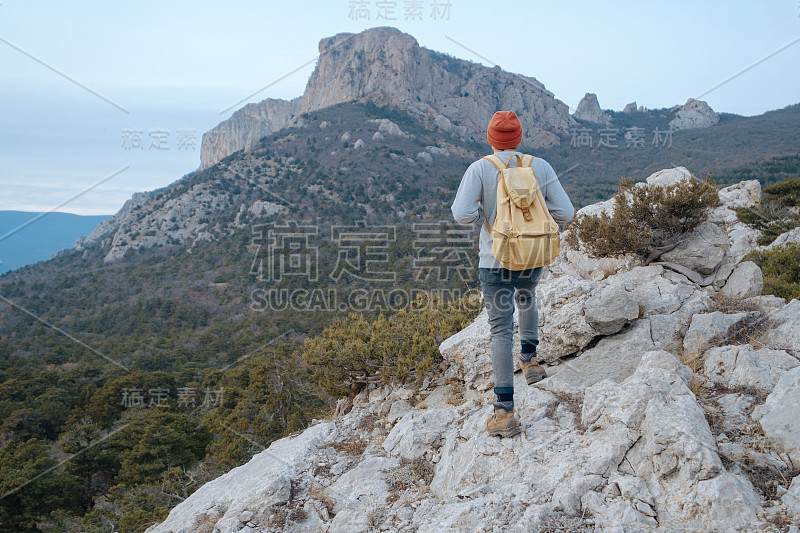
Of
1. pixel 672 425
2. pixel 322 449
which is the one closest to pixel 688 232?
pixel 672 425

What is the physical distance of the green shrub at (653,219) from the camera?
518 cm

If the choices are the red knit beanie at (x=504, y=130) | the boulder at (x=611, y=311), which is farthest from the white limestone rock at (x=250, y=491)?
the red knit beanie at (x=504, y=130)

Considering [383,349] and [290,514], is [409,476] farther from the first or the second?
[383,349]

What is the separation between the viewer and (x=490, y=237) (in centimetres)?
265

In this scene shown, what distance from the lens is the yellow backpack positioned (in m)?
2.49

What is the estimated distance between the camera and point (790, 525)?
1.80m

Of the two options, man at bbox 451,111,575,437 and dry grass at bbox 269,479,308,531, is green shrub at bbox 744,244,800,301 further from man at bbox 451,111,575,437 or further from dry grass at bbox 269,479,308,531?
dry grass at bbox 269,479,308,531

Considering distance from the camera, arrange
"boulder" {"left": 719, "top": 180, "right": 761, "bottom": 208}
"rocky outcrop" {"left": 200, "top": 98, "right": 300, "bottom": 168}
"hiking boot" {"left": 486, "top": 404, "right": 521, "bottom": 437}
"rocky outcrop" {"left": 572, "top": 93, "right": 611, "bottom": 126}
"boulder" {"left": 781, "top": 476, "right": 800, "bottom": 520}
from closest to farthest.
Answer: "boulder" {"left": 781, "top": 476, "right": 800, "bottom": 520} < "hiking boot" {"left": 486, "top": 404, "right": 521, "bottom": 437} < "boulder" {"left": 719, "top": 180, "right": 761, "bottom": 208} < "rocky outcrop" {"left": 572, "top": 93, "right": 611, "bottom": 126} < "rocky outcrop" {"left": 200, "top": 98, "right": 300, "bottom": 168}

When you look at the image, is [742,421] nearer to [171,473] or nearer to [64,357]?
[171,473]

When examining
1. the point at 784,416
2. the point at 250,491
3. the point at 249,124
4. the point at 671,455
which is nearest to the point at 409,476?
the point at 250,491

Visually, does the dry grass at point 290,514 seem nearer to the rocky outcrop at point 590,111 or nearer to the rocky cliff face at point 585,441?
the rocky cliff face at point 585,441

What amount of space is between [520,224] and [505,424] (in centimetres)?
122

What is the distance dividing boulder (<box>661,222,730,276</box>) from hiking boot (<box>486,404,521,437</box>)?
12.3 ft

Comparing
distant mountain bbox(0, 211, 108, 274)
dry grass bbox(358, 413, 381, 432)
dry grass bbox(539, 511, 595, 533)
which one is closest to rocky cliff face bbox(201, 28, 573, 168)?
distant mountain bbox(0, 211, 108, 274)
